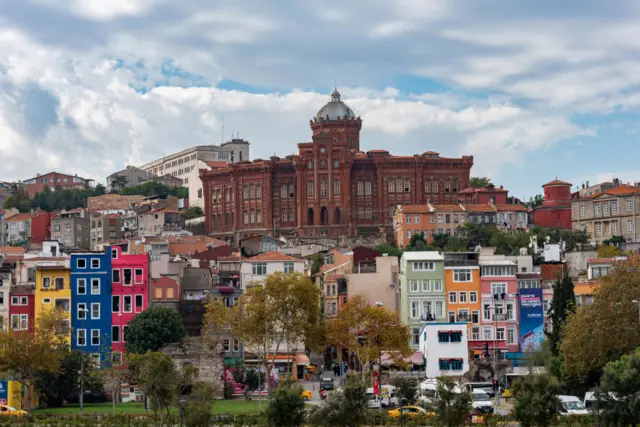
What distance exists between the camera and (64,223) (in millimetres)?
173750

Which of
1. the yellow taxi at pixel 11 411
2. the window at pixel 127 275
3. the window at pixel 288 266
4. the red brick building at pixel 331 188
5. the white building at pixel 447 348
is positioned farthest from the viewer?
the red brick building at pixel 331 188

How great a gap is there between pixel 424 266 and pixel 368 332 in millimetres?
9650

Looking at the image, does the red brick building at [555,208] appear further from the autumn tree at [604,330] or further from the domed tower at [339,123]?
the autumn tree at [604,330]

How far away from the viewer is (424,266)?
315 ft

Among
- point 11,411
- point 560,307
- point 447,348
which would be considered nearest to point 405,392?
point 447,348

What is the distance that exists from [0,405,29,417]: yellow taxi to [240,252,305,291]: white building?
29.6 meters

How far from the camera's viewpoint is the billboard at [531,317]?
94.8m

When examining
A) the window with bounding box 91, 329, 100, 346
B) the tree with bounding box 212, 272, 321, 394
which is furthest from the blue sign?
the tree with bounding box 212, 272, 321, 394

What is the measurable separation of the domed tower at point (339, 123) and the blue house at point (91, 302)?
→ 9536cm

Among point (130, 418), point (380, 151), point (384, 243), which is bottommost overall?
point (130, 418)

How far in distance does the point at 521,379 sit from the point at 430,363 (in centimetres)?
2355

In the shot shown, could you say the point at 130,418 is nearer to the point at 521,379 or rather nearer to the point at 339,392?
the point at 339,392

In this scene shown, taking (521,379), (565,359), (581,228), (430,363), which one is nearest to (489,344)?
(430,363)

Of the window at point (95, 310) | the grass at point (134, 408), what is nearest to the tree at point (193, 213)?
the window at point (95, 310)
